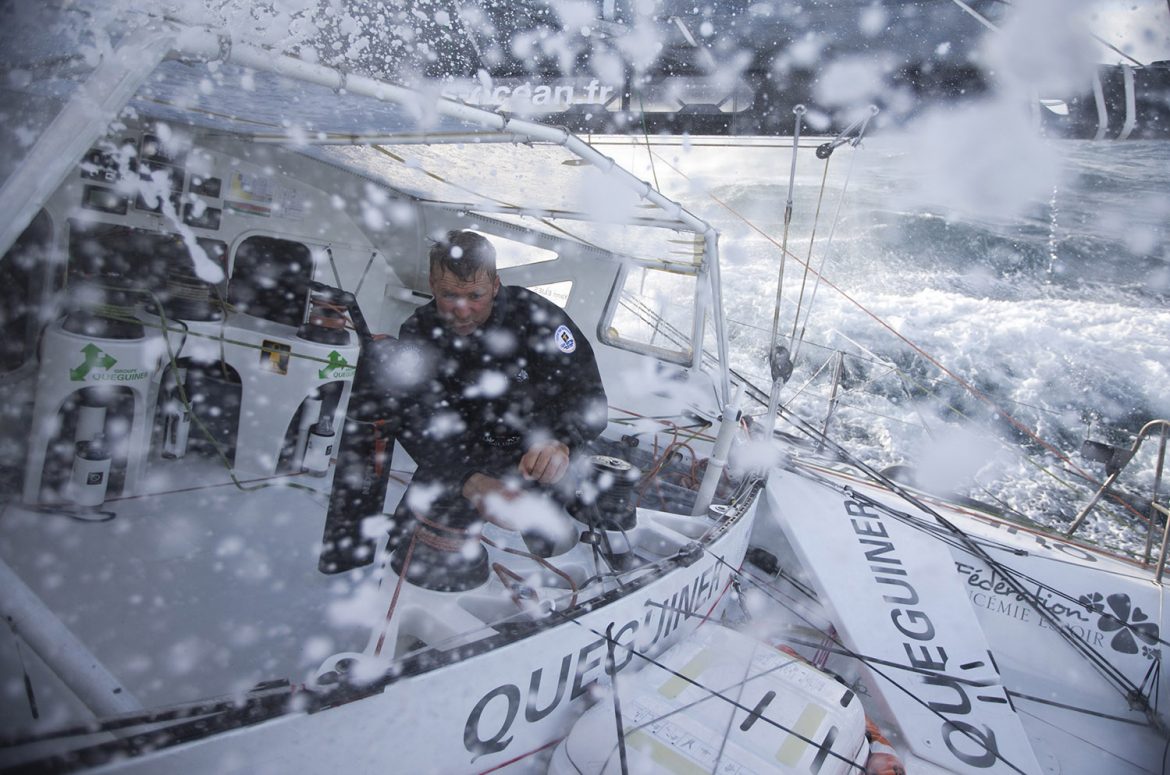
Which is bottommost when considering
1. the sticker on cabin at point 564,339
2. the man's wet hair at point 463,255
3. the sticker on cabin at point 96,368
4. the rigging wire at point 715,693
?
the rigging wire at point 715,693

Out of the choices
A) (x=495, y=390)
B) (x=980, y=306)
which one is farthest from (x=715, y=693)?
(x=980, y=306)

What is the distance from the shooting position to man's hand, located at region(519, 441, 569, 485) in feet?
6.23

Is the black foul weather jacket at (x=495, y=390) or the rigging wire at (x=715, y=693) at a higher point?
the black foul weather jacket at (x=495, y=390)

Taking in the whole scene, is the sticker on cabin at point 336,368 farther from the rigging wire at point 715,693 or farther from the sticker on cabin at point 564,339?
the rigging wire at point 715,693

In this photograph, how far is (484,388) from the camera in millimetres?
2215

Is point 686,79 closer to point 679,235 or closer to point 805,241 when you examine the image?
point 679,235

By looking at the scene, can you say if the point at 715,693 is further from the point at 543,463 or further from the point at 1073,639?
the point at 1073,639

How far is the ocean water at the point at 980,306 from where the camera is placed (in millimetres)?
10555

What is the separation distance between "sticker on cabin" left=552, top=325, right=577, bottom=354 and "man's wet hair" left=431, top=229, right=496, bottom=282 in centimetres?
36

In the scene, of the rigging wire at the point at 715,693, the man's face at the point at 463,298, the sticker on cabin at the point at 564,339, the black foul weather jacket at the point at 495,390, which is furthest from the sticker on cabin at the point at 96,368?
the rigging wire at the point at 715,693

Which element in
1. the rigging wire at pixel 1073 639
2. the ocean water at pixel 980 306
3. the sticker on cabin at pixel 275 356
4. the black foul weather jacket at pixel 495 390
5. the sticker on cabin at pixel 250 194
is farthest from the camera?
the ocean water at pixel 980 306

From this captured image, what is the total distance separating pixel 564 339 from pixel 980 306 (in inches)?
579

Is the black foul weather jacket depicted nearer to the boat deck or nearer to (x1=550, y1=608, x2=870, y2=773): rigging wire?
(x1=550, y1=608, x2=870, y2=773): rigging wire

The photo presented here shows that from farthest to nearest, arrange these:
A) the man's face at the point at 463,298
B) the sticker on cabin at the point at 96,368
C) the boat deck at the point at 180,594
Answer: the sticker on cabin at the point at 96,368 < the man's face at the point at 463,298 < the boat deck at the point at 180,594
